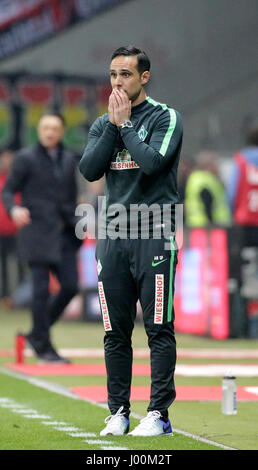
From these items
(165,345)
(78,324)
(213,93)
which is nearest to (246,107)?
(213,93)

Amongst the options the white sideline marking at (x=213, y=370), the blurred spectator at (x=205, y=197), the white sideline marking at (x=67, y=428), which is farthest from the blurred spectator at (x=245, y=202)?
the white sideline marking at (x=67, y=428)

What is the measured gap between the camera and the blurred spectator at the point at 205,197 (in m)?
15.4

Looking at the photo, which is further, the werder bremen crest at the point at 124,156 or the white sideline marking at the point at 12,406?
the white sideline marking at the point at 12,406

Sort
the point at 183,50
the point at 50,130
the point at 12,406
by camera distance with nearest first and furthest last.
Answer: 1. the point at 12,406
2. the point at 50,130
3. the point at 183,50

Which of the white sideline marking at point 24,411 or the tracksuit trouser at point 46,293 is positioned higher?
the tracksuit trouser at point 46,293

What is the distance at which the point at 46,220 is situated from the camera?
446 inches

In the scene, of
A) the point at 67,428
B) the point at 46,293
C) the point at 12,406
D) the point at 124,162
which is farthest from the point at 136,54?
the point at 46,293

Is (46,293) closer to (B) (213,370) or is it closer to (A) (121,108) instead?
(B) (213,370)

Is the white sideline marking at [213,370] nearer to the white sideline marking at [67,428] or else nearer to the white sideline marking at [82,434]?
the white sideline marking at [67,428]

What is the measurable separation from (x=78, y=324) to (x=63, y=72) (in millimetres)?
6432

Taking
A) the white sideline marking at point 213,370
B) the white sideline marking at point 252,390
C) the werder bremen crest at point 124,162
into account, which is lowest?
the white sideline marking at point 252,390

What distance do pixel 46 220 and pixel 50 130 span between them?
768 mm

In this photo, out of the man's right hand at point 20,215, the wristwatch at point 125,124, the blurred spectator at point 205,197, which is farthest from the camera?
the blurred spectator at point 205,197
